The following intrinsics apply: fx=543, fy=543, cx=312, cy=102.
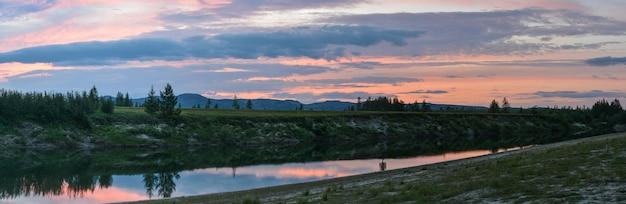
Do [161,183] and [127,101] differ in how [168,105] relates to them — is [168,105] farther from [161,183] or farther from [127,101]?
[127,101]

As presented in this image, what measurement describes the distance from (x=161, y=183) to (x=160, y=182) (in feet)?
2.22

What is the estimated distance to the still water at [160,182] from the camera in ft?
119

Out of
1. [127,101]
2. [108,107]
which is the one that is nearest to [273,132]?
[108,107]

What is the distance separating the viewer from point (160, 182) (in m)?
44.0

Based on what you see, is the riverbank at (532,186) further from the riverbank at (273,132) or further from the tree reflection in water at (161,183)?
the riverbank at (273,132)

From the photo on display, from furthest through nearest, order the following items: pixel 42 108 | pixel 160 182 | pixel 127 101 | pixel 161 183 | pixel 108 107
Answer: pixel 127 101, pixel 108 107, pixel 42 108, pixel 160 182, pixel 161 183

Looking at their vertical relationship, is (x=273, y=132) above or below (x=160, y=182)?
above

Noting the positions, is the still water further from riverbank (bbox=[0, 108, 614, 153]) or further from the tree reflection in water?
riverbank (bbox=[0, 108, 614, 153])

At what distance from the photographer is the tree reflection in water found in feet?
125

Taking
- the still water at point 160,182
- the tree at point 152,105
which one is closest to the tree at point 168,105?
the tree at point 152,105

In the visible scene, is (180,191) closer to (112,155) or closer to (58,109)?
(112,155)

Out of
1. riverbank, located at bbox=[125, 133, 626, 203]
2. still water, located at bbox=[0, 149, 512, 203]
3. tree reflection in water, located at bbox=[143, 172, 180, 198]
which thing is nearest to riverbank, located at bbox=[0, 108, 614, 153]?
still water, located at bbox=[0, 149, 512, 203]

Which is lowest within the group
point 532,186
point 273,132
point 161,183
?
point 161,183

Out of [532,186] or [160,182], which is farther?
[160,182]
